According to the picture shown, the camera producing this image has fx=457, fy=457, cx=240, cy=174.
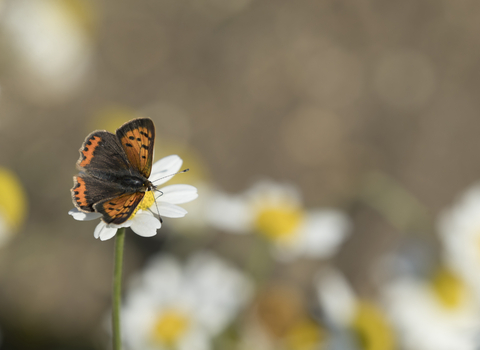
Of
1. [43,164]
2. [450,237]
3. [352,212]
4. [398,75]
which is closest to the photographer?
[450,237]

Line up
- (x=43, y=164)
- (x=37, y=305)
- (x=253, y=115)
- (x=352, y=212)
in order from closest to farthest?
(x=37, y=305), (x=43, y=164), (x=352, y=212), (x=253, y=115)

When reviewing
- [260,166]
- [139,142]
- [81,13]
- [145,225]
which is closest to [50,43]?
[81,13]

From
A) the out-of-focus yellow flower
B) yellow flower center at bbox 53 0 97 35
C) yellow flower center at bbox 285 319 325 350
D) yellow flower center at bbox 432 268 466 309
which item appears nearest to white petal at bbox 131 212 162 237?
the out-of-focus yellow flower

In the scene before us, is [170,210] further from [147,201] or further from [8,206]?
[8,206]

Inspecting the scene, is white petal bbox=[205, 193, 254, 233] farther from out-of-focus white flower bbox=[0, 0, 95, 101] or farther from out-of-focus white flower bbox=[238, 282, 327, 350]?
out-of-focus white flower bbox=[0, 0, 95, 101]

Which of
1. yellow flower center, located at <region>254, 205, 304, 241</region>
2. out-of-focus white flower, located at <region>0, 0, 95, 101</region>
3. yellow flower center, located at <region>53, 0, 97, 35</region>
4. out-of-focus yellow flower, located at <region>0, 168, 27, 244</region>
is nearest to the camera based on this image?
out-of-focus yellow flower, located at <region>0, 168, 27, 244</region>

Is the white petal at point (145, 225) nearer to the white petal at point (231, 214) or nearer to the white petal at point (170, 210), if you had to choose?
the white petal at point (170, 210)

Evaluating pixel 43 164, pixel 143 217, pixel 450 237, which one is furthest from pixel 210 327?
pixel 43 164

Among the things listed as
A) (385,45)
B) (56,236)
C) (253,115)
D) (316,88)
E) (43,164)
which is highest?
(385,45)

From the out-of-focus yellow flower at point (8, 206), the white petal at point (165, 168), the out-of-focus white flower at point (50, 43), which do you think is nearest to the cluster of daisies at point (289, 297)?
the out-of-focus yellow flower at point (8, 206)

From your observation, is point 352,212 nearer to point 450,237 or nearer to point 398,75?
point 450,237
